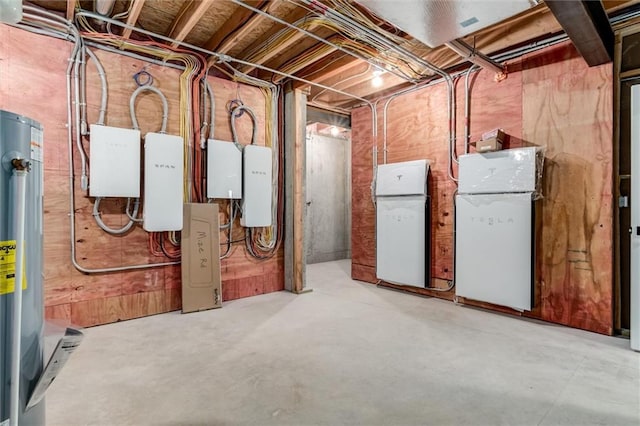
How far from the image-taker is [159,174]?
293 cm

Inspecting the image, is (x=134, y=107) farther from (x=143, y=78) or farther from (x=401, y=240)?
(x=401, y=240)

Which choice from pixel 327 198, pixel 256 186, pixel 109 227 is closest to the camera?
pixel 109 227

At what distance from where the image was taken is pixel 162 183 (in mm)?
2938

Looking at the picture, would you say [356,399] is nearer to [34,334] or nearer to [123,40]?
[34,334]

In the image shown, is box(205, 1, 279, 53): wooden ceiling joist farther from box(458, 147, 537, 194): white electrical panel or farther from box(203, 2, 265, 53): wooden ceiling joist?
box(458, 147, 537, 194): white electrical panel

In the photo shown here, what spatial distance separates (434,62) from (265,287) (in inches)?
121

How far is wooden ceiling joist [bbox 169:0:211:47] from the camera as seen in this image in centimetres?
244

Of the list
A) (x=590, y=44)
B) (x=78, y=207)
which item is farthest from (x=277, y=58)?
(x=590, y=44)

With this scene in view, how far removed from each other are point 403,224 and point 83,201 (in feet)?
10.3

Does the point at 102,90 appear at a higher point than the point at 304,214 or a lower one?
higher

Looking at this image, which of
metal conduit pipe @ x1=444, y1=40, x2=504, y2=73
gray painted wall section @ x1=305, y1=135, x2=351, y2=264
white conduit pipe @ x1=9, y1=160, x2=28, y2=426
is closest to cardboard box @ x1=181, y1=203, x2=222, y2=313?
white conduit pipe @ x1=9, y1=160, x2=28, y2=426

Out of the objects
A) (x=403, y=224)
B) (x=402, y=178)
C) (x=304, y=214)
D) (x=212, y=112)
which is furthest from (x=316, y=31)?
(x=403, y=224)

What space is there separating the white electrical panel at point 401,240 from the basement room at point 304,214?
0.09 ft

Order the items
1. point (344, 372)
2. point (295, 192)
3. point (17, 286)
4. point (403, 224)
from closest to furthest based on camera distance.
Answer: point (17, 286) → point (344, 372) → point (403, 224) → point (295, 192)
